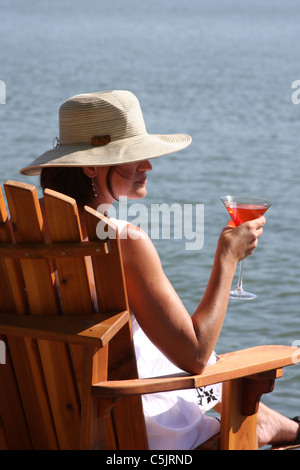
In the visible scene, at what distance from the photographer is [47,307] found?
226 centimetres

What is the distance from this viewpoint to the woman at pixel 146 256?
2.32 meters

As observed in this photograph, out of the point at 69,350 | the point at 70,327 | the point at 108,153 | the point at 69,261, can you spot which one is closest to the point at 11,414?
the point at 69,350

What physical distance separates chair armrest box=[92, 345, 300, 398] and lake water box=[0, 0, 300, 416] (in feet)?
5.84

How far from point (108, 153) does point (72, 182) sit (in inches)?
5.7

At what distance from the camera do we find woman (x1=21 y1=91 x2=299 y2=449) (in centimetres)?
232

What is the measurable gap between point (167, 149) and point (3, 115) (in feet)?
32.9

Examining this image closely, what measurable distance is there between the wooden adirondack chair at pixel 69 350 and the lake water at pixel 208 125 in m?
1.96

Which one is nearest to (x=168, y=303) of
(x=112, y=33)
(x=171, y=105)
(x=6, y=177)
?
(x=6, y=177)

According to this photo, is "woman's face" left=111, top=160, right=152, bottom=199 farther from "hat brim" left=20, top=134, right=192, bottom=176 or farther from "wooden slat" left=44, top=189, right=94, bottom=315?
"wooden slat" left=44, top=189, right=94, bottom=315

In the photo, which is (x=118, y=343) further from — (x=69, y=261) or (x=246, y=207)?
(x=246, y=207)

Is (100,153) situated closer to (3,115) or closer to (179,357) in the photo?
(179,357)

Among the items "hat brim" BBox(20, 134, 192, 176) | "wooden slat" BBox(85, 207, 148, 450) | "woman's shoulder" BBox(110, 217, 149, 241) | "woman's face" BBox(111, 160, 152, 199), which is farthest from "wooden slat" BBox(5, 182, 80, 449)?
"woman's face" BBox(111, 160, 152, 199)

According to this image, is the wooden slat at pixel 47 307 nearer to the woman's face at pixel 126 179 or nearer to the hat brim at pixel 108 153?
the hat brim at pixel 108 153

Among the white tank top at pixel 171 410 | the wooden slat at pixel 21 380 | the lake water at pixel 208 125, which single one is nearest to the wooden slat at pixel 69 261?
the wooden slat at pixel 21 380
